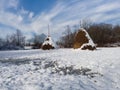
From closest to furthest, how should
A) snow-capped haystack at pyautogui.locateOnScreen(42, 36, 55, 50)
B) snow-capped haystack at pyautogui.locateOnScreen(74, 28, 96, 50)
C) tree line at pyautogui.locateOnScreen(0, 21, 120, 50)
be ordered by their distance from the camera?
snow-capped haystack at pyautogui.locateOnScreen(74, 28, 96, 50)
snow-capped haystack at pyautogui.locateOnScreen(42, 36, 55, 50)
tree line at pyautogui.locateOnScreen(0, 21, 120, 50)

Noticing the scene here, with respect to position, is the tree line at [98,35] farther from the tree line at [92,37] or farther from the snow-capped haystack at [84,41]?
the snow-capped haystack at [84,41]

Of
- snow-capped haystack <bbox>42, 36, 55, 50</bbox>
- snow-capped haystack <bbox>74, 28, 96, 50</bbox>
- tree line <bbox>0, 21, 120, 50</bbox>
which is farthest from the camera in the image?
tree line <bbox>0, 21, 120, 50</bbox>

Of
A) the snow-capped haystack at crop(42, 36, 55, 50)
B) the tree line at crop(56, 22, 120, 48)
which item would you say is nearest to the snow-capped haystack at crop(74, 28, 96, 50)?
the snow-capped haystack at crop(42, 36, 55, 50)

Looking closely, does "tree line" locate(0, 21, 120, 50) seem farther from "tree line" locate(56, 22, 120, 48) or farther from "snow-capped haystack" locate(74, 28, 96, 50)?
"snow-capped haystack" locate(74, 28, 96, 50)

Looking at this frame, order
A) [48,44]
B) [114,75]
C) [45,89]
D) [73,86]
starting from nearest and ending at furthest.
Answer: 1. [45,89]
2. [73,86]
3. [114,75]
4. [48,44]

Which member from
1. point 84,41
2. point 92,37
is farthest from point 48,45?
point 92,37

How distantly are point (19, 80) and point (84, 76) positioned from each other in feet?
7.51

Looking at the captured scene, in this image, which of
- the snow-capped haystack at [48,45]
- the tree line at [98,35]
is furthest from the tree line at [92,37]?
the snow-capped haystack at [48,45]

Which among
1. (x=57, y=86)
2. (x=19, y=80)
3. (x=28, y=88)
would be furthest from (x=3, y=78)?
(x=57, y=86)

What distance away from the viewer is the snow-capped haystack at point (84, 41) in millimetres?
22125

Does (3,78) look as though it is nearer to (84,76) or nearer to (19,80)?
(19,80)

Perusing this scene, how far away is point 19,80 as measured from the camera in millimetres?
6598

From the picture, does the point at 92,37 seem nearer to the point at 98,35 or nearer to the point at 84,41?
the point at 98,35

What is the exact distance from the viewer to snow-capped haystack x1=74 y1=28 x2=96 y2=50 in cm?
2212
